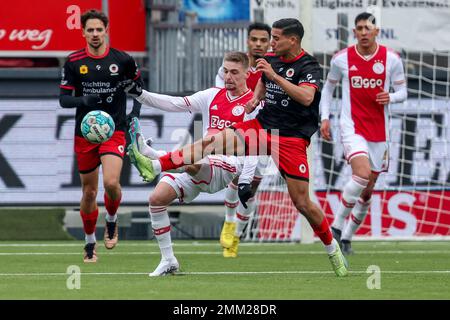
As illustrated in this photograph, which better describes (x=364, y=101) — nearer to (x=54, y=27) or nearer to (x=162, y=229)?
(x=162, y=229)

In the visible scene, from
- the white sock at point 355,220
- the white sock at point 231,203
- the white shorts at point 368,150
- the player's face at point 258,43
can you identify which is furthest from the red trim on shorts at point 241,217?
the player's face at point 258,43

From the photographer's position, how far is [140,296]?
28.7 ft

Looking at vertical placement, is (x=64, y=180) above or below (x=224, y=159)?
below

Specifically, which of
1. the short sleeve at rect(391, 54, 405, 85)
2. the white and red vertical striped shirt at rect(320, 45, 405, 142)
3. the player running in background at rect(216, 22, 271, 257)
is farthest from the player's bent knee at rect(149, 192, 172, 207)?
the short sleeve at rect(391, 54, 405, 85)

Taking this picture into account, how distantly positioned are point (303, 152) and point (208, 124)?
169 centimetres

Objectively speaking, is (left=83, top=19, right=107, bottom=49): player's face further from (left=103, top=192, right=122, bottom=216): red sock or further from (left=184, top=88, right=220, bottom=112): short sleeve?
(left=103, top=192, right=122, bottom=216): red sock

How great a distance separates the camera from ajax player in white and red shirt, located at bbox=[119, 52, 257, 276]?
10.8 m

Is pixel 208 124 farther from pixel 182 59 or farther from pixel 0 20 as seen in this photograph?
pixel 0 20

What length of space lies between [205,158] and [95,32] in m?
2.09

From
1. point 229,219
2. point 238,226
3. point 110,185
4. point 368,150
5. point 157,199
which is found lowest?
point 238,226

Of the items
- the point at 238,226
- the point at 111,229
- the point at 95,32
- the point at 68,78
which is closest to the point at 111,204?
the point at 111,229

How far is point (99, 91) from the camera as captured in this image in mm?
12812

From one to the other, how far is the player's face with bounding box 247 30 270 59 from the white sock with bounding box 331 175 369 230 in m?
1.64

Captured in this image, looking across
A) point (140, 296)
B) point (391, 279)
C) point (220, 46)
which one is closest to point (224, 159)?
point (391, 279)
